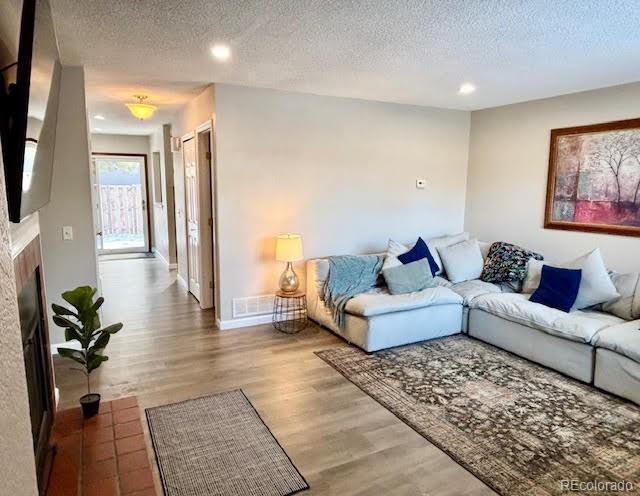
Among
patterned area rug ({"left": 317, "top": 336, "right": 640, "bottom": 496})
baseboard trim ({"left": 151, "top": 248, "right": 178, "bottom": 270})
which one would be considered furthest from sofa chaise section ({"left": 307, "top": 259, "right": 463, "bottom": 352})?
baseboard trim ({"left": 151, "top": 248, "right": 178, "bottom": 270})

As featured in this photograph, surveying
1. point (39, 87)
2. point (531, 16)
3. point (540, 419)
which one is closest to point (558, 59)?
point (531, 16)

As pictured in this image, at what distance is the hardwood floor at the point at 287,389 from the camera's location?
2277mm

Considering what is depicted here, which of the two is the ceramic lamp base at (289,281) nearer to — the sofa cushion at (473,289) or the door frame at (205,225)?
the door frame at (205,225)

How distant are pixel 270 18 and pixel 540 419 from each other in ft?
9.77

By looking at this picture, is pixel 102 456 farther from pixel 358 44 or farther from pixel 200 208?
pixel 200 208

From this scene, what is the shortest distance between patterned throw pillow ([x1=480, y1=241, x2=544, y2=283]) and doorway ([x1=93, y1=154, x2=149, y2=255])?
7.09 meters

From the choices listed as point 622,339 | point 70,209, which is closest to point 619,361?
point 622,339

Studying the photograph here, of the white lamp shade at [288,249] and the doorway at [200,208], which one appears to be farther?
the doorway at [200,208]

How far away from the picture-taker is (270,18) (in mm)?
2432

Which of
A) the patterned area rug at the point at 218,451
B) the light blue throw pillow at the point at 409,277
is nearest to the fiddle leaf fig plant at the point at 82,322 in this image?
the patterned area rug at the point at 218,451

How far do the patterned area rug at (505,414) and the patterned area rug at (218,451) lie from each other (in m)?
0.89

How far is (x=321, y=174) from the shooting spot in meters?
4.71

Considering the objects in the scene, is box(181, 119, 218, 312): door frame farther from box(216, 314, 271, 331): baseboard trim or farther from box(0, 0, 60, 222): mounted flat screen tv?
box(0, 0, 60, 222): mounted flat screen tv

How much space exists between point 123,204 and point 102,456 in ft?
26.8
